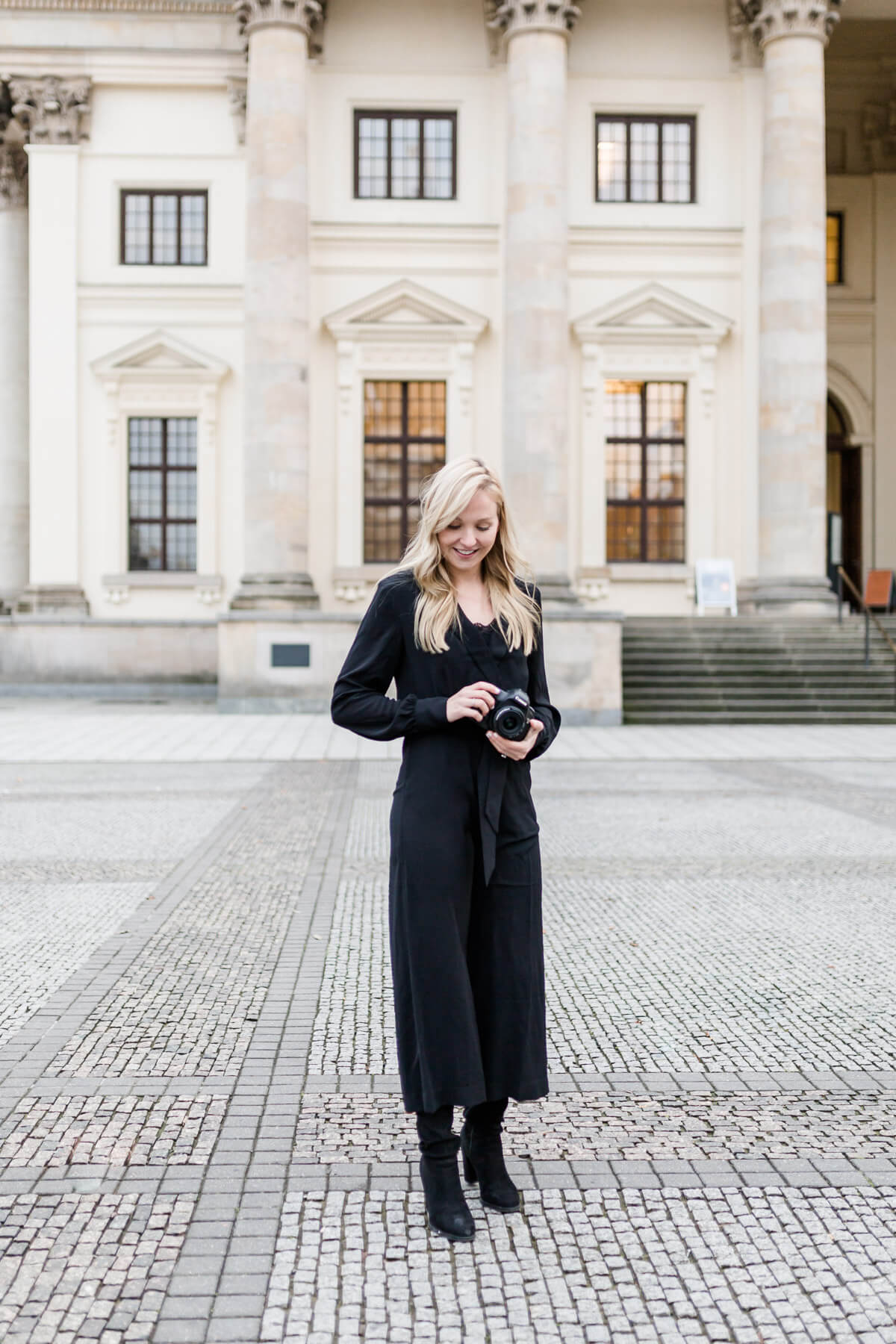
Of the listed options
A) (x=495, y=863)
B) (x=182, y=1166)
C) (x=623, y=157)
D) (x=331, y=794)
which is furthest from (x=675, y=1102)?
(x=623, y=157)

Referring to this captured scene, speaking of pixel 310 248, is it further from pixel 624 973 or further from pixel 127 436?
pixel 624 973

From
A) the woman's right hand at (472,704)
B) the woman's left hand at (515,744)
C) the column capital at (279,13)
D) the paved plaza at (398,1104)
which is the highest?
the column capital at (279,13)

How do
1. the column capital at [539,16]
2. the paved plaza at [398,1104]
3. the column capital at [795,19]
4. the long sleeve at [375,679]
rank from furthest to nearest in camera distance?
the column capital at [795,19], the column capital at [539,16], the long sleeve at [375,679], the paved plaza at [398,1104]

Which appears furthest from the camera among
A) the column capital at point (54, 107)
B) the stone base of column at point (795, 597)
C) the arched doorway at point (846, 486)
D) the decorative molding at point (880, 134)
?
the arched doorway at point (846, 486)

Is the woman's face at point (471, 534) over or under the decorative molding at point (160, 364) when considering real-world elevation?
under

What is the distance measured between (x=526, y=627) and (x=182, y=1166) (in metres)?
1.82

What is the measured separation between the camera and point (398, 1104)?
14.3ft

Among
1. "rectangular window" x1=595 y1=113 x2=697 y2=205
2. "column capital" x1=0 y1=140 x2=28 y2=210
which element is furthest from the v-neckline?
"column capital" x1=0 y1=140 x2=28 y2=210

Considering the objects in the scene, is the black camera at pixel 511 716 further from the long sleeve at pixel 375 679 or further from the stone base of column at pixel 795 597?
the stone base of column at pixel 795 597

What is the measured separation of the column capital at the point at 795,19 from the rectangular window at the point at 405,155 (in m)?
5.68

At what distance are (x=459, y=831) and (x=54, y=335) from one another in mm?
24183

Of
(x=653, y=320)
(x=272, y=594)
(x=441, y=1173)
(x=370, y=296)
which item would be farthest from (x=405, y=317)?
(x=441, y=1173)

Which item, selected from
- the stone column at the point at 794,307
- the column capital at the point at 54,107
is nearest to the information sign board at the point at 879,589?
the stone column at the point at 794,307

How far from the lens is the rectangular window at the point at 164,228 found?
1005 inches
